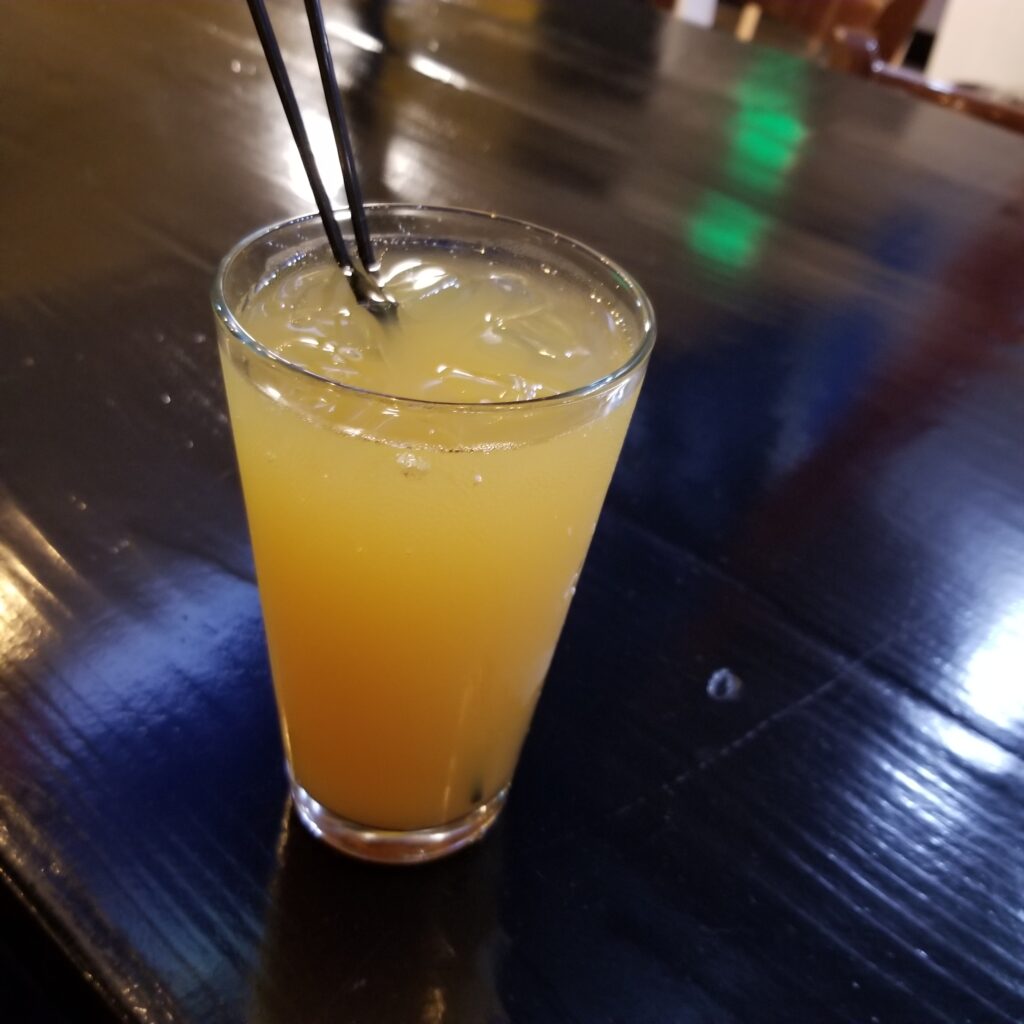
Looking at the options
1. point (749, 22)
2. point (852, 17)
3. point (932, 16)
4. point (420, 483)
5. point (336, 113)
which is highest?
point (336, 113)

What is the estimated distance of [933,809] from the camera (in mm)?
628

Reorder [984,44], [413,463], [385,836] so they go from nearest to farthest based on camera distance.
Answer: [413,463] < [385,836] < [984,44]

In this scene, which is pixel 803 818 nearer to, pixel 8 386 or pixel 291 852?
pixel 291 852

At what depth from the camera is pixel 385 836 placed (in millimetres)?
579

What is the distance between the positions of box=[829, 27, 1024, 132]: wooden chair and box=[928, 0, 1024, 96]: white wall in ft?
9.67

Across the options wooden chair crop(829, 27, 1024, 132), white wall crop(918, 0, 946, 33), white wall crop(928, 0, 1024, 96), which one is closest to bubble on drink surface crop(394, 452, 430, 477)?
wooden chair crop(829, 27, 1024, 132)

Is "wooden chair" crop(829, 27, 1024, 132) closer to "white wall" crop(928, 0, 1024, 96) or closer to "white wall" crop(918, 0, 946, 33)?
"white wall" crop(928, 0, 1024, 96)

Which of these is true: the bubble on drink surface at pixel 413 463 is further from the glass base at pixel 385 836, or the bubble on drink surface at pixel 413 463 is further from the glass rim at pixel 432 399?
the glass base at pixel 385 836

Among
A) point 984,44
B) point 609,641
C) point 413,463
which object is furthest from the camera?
point 984,44

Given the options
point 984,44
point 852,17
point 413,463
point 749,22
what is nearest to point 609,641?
point 413,463

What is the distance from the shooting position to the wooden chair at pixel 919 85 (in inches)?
83.4

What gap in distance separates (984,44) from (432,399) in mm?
5590

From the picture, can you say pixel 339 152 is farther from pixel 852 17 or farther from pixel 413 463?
pixel 852 17

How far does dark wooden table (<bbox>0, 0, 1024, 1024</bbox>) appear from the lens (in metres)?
0.53
